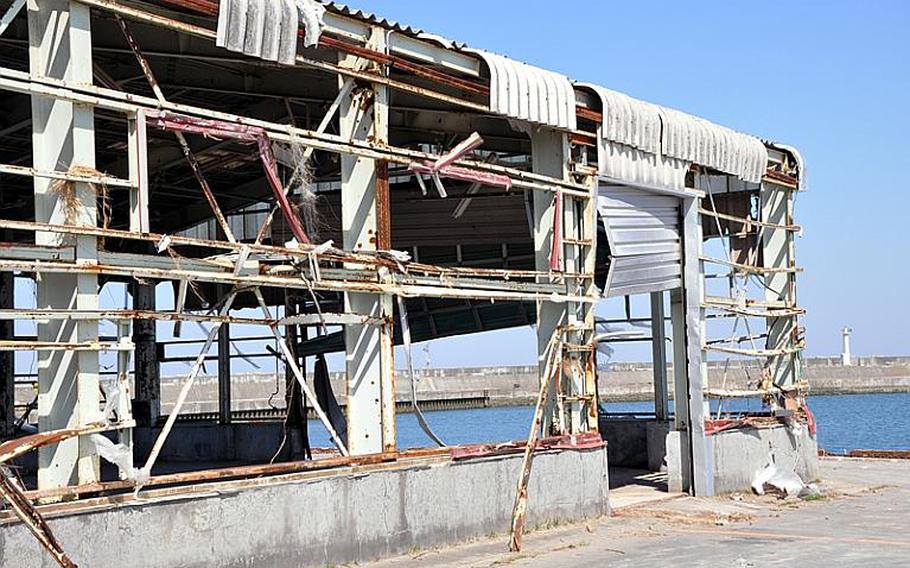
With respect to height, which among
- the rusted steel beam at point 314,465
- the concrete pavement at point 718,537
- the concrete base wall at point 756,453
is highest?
the rusted steel beam at point 314,465

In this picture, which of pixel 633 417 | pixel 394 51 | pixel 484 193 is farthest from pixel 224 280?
pixel 633 417

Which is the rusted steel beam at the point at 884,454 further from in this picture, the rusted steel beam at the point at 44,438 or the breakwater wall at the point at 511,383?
the breakwater wall at the point at 511,383

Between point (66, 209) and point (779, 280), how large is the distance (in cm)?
1661

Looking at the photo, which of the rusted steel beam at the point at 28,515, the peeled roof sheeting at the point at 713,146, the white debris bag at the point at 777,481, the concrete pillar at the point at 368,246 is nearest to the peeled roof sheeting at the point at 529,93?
the concrete pillar at the point at 368,246

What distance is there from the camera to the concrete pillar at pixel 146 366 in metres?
26.6

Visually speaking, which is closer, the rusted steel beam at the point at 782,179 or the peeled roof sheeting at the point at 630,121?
the peeled roof sheeting at the point at 630,121

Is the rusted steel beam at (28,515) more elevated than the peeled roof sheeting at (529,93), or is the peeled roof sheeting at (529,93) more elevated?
the peeled roof sheeting at (529,93)

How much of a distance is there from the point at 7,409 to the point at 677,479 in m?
14.6

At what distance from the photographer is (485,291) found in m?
15.6

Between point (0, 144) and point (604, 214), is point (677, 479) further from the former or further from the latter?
point (0, 144)

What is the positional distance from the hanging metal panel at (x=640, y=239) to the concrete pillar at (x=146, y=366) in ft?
42.1

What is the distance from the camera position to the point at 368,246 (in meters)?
14.1

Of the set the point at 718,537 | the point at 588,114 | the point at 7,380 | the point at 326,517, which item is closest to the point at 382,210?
the point at 326,517

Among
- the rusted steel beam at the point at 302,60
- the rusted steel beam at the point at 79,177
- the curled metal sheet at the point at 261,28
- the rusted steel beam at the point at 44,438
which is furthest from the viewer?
the curled metal sheet at the point at 261,28
